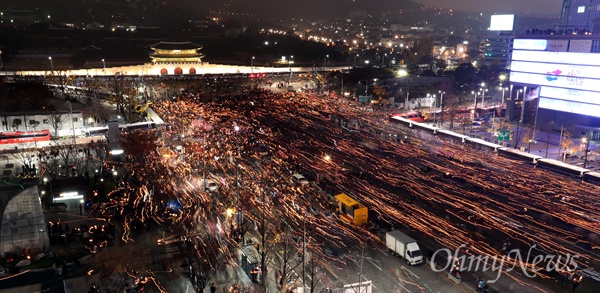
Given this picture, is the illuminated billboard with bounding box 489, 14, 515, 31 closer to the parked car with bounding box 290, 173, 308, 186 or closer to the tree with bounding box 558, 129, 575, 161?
the tree with bounding box 558, 129, 575, 161

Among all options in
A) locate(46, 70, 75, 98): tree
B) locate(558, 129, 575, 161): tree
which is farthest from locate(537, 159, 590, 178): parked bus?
locate(46, 70, 75, 98): tree

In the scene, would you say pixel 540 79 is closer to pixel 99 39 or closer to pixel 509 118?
pixel 509 118

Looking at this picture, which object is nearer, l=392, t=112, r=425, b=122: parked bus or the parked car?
the parked car

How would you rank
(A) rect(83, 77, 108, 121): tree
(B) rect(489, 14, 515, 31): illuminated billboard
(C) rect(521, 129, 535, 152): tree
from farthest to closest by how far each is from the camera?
(B) rect(489, 14, 515, 31): illuminated billboard, (A) rect(83, 77, 108, 121): tree, (C) rect(521, 129, 535, 152): tree

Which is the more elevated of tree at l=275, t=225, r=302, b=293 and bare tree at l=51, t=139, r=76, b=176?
bare tree at l=51, t=139, r=76, b=176

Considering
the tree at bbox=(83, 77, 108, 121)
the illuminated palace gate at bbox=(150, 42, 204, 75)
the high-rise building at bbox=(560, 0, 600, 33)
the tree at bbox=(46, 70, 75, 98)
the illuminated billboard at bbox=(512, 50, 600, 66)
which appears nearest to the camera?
the illuminated billboard at bbox=(512, 50, 600, 66)

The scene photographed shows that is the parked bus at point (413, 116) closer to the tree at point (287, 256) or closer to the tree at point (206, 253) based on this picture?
the tree at point (287, 256)

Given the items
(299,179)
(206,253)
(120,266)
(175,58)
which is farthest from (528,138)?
(175,58)

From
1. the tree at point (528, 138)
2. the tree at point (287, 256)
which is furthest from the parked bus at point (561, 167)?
the tree at point (287, 256)
